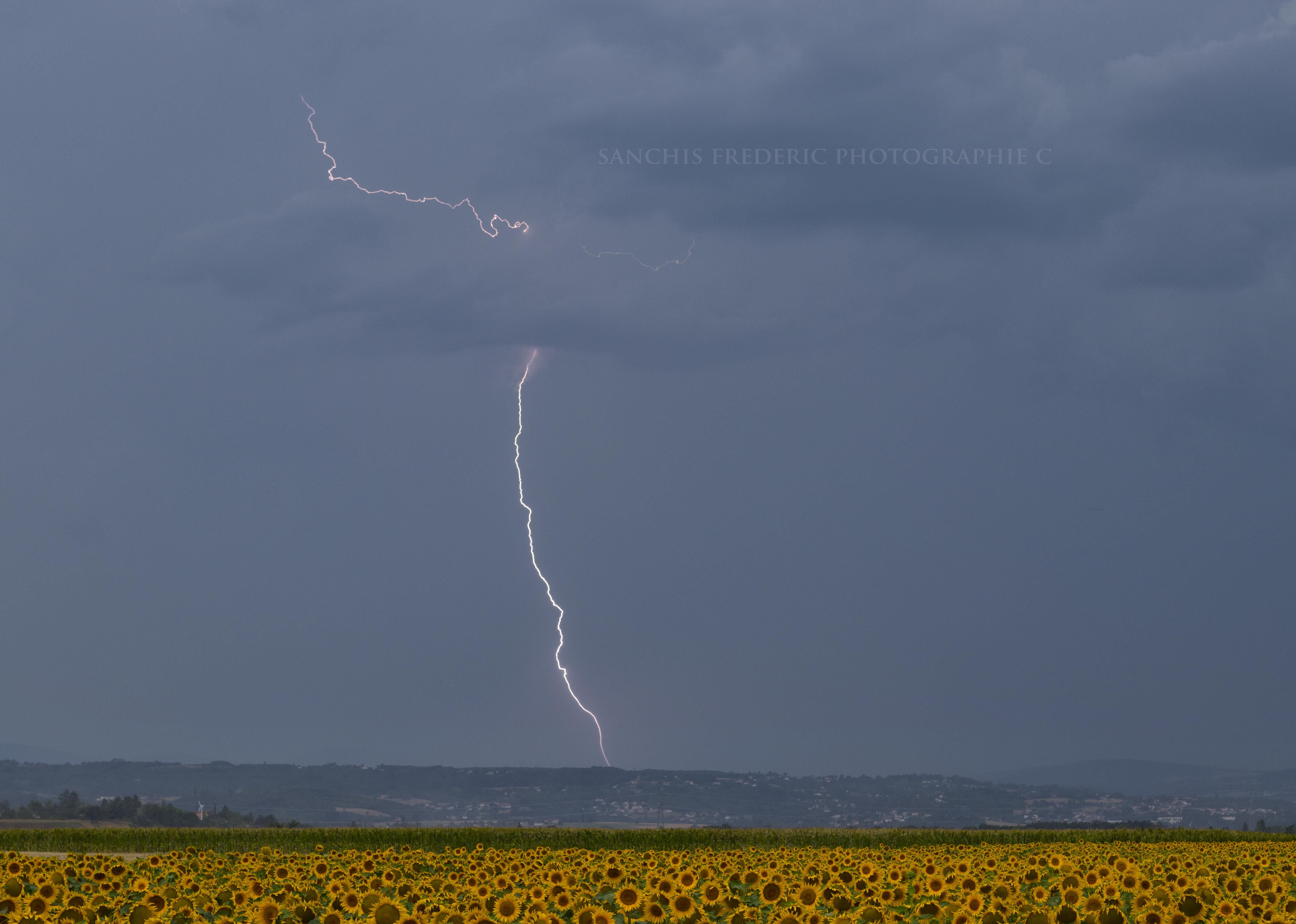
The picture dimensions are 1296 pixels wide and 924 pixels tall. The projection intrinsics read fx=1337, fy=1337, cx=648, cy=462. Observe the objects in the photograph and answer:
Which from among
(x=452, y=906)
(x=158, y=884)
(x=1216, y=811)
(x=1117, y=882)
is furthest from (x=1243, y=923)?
(x=1216, y=811)

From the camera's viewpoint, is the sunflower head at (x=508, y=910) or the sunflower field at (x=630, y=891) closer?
the sunflower head at (x=508, y=910)

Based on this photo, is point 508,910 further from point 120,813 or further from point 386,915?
point 120,813

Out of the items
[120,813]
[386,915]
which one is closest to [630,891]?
[386,915]

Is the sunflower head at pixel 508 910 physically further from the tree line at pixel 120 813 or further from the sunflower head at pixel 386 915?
the tree line at pixel 120 813

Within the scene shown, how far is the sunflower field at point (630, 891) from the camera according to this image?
940 cm

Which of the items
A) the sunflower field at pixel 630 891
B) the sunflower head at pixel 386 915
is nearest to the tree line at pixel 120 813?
the sunflower field at pixel 630 891

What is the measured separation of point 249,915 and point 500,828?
1979 inches

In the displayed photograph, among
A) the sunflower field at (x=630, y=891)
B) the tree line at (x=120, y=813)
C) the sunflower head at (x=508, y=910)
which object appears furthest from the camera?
the tree line at (x=120, y=813)

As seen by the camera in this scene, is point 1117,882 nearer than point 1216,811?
Yes

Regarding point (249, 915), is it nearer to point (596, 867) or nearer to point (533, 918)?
point (533, 918)

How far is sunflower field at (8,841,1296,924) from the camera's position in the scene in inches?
370

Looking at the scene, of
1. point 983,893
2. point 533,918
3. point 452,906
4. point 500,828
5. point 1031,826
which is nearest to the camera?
point 533,918

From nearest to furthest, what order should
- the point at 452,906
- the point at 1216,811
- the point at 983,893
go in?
the point at 452,906
the point at 983,893
the point at 1216,811

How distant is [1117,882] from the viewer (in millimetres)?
11156
